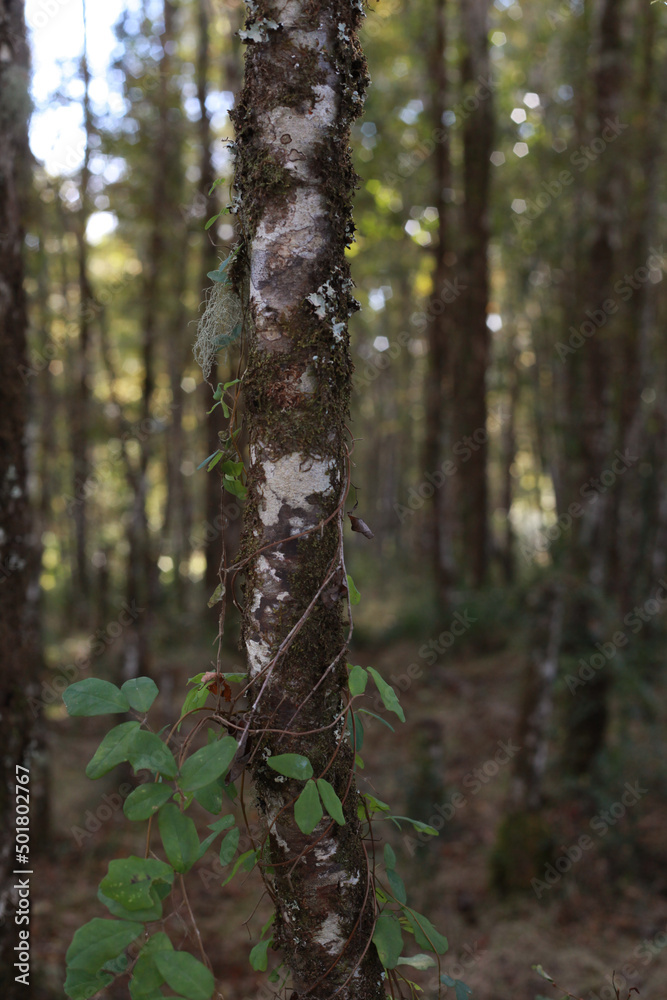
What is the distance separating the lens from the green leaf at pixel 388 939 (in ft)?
4.87

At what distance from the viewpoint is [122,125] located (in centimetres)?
1015

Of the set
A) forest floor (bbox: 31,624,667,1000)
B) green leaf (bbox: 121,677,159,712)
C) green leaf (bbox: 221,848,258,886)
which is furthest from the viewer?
forest floor (bbox: 31,624,667,1000)

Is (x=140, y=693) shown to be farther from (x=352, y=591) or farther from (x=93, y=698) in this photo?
(x=352, y=591)

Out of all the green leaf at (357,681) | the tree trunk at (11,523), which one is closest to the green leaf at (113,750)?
the green leaf at (357,681)

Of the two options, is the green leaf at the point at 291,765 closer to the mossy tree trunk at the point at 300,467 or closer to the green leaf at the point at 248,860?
the mossy tree trunk at the point at 300,467

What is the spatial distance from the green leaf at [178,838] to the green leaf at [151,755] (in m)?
0.07

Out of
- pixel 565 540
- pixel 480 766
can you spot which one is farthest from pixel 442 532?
pixel 565 540

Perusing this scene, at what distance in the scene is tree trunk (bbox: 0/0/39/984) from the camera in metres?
2.80

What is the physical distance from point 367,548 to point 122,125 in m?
16.4

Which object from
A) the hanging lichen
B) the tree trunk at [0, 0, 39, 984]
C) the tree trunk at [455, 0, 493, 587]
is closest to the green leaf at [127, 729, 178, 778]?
the hanging lichen

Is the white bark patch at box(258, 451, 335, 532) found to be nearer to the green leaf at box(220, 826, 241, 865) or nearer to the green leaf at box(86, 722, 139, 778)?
the green leaf at box(86, 722, 139, 778)

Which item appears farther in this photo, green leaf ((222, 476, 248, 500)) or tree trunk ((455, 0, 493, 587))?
tree trunk ((455, 0, 493, 587))

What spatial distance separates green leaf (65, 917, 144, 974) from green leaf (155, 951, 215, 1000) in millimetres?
83

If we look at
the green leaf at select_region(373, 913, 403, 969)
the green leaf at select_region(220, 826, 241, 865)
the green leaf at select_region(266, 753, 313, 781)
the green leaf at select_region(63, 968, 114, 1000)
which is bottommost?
the green leaf at select_region(373, 913, 403, 969)
